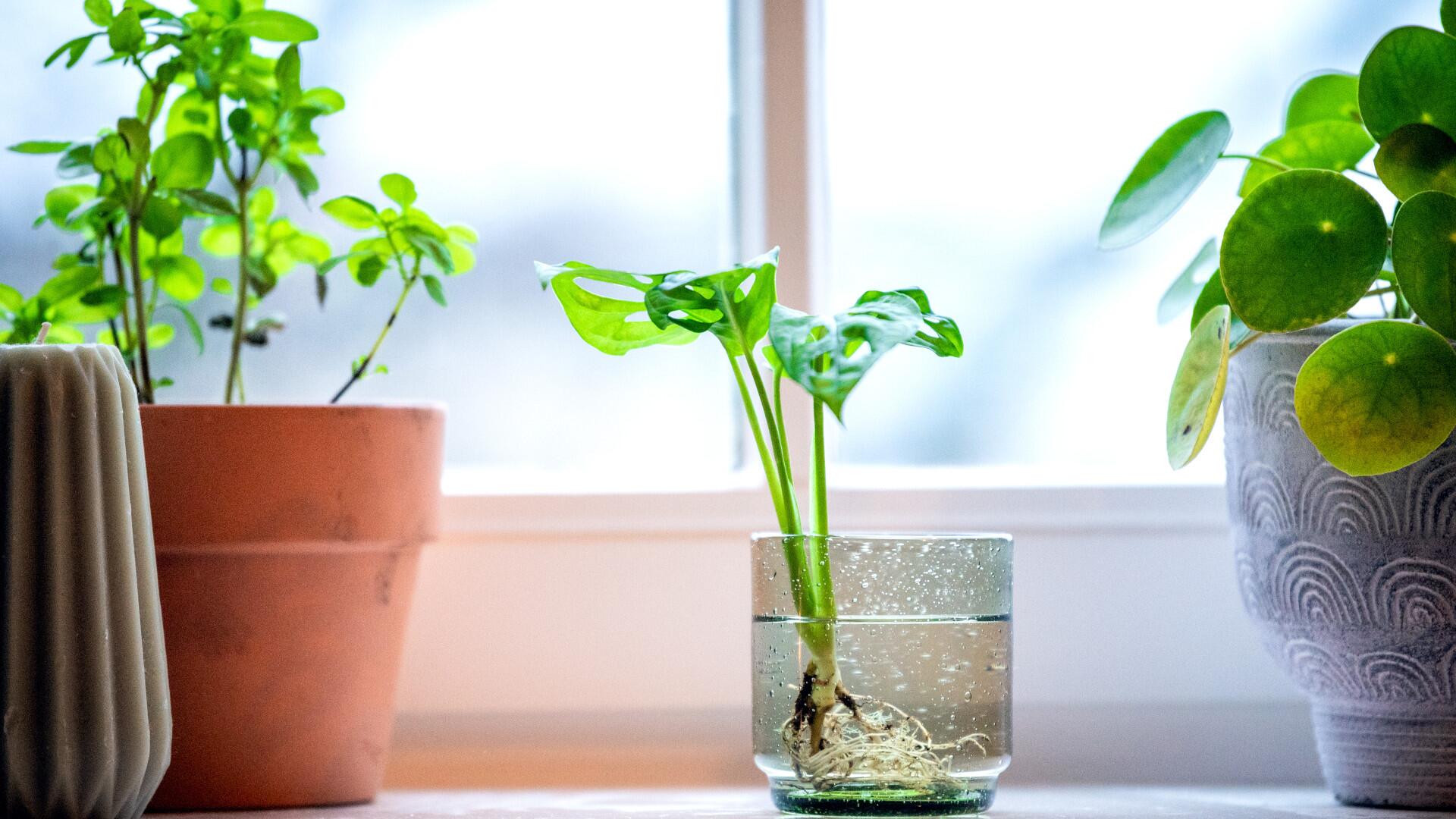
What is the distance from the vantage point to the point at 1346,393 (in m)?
0.63

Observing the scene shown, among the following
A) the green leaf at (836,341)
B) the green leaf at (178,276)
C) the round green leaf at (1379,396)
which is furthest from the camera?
the green leaf at (178,276)

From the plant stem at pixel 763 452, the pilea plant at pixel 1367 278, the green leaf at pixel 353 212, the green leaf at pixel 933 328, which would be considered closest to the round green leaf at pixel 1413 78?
the pilea plant at pixel 1367 278

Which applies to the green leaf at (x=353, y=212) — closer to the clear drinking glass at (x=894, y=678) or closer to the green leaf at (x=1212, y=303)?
the clear drinking glass at (x=894, y=678)

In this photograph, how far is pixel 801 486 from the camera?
2.99ft

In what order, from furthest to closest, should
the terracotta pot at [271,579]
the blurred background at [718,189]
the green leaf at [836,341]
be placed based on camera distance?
1. the blurred background at [718,189]
2. the terracotta pot at [271,579]
3. the green leaf at [836,341]

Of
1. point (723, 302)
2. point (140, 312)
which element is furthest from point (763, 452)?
point (140, 312)

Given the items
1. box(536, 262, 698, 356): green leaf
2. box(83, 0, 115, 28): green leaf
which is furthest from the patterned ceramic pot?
box(83, 0, 115, 28): green leaf

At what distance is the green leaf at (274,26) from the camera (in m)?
0.75

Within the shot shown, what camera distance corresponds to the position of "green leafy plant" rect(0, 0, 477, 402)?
0.75 m

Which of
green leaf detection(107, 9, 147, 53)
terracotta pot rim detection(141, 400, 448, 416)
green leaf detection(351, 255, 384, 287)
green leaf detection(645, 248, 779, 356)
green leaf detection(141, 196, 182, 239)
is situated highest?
green leaf detection(107, 9, 147, 53)

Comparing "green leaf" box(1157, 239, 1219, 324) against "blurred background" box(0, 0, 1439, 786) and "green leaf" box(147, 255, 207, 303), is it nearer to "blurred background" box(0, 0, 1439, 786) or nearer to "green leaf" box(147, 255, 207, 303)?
"blurred background" box(0, 0, 1439, 786)

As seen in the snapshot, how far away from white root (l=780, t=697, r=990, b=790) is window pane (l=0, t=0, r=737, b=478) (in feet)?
1.13

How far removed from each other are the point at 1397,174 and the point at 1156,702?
1.39 ft

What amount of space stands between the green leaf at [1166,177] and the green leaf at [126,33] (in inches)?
23.6
